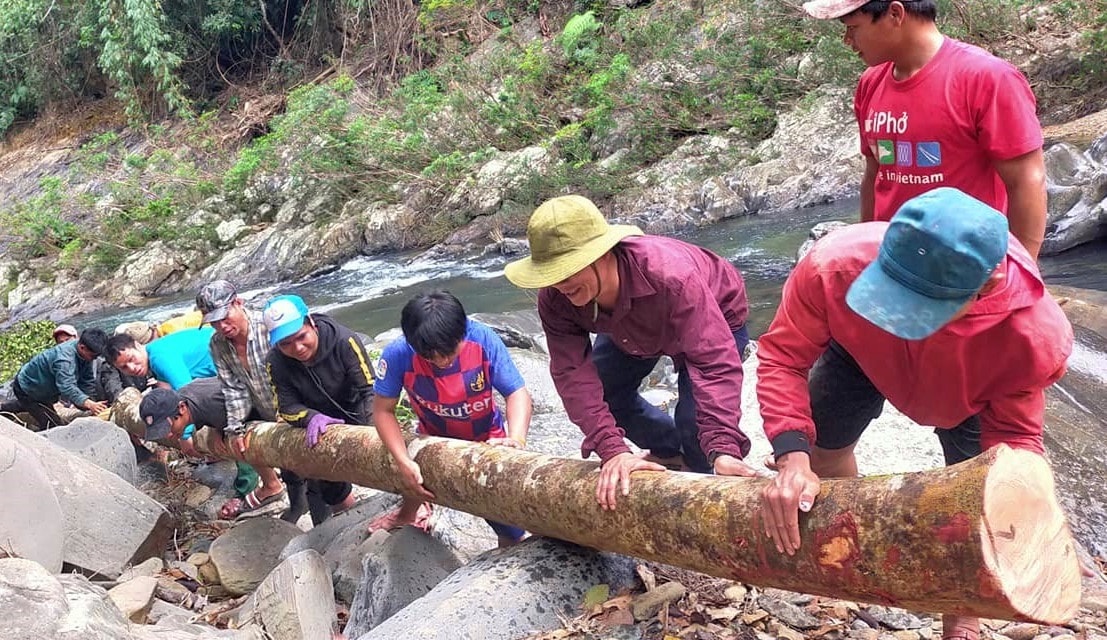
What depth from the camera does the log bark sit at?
179 centimetres

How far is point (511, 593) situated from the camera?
9.27ft

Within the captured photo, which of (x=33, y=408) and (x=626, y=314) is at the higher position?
(x=626, y=314)

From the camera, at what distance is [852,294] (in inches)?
73.9

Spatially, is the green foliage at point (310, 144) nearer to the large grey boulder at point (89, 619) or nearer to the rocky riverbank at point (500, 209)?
the rocky riverbank at point (500, 209)

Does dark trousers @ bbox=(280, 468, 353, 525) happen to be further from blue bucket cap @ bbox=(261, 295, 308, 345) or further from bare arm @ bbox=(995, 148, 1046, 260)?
bare arm @ bbox=(995, 148, 1046, 260)

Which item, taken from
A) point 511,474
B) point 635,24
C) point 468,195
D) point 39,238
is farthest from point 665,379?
point 39,238

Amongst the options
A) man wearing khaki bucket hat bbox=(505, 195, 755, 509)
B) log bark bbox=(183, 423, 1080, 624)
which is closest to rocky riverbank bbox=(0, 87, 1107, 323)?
man wearing khaki bucket hat bbox=(505, 195, 755, 509)

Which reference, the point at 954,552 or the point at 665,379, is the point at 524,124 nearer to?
the point at 665,379

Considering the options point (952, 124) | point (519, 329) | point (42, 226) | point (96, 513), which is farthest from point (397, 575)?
point (42, 226)

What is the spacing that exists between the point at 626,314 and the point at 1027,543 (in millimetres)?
1398

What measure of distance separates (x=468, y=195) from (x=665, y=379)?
10.0m

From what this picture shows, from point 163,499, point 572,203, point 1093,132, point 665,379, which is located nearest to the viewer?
point 572,203

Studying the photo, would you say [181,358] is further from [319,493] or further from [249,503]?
[319,493]

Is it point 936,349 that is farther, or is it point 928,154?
point 928,154
